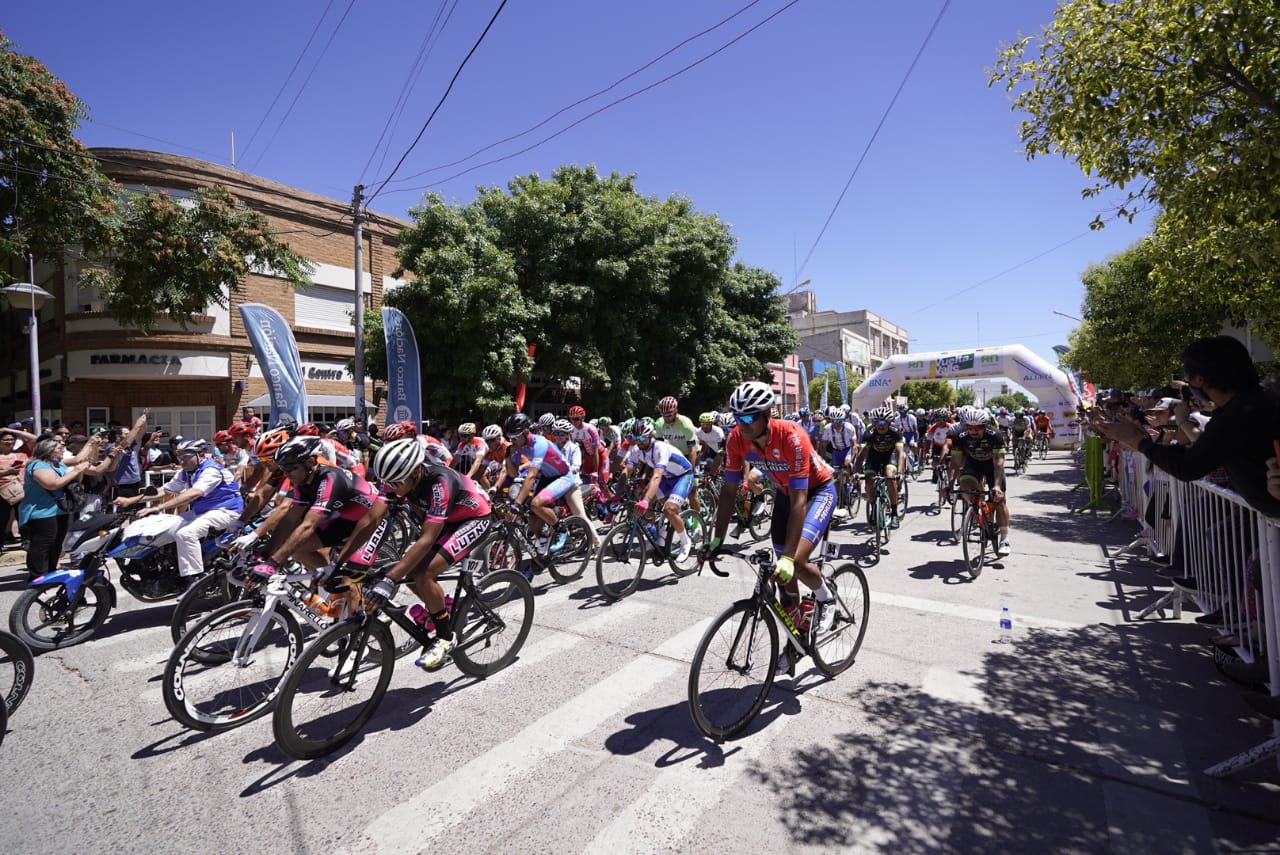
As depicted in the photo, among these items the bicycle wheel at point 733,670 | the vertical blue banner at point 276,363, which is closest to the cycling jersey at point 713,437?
the bicycle wheel at point 733,670

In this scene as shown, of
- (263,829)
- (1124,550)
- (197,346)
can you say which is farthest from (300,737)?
(197,346)

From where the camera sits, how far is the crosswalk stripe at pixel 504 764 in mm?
3018

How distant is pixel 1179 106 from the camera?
478cm

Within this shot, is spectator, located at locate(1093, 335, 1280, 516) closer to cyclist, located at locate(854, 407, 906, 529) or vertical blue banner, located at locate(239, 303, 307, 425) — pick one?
cyclist, located at locate(854, 407, 906, 529)

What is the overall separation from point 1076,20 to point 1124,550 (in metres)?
6.52

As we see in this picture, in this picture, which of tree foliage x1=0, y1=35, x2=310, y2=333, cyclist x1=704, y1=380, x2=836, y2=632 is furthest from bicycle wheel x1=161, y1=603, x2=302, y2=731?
tree foliage x1=0, y1=35, x2=310, y2=333

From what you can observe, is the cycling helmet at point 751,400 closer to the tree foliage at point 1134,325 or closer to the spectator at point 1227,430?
the spectator at point 1227,430

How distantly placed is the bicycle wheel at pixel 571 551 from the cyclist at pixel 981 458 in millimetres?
4713

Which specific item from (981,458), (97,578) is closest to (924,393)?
(981,458)

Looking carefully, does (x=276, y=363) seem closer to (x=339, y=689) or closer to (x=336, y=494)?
(x=336, y=494)

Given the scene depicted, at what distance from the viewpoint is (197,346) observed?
21.0m

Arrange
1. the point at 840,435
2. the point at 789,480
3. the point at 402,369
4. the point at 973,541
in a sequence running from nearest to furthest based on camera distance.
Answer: the point at 789,480
the point at 973,541
the point at 840,435
the point at 402,369

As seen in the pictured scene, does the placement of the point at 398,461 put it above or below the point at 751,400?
below

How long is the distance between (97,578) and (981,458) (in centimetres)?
940
